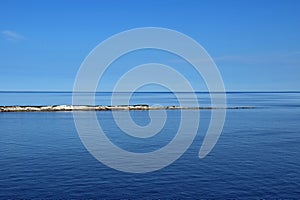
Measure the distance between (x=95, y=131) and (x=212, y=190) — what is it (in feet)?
134

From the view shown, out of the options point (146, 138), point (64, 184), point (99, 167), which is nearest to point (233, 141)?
point (146, 138)

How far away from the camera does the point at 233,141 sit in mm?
52375

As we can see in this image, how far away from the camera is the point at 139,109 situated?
126062mm

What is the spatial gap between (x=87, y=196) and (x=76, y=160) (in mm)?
12967

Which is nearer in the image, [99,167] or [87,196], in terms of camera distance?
[87,196]

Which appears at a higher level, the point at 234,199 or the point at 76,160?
the point at 76,160

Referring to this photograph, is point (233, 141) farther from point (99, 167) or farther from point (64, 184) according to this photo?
point (64, 184)

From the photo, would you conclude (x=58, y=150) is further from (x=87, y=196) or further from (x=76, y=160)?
(x=87, y=196)

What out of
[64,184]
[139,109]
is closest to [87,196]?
[64,184]

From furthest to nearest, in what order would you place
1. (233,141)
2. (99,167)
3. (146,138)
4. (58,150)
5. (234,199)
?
(146,138), (233,141), (58,150), (99,167), (234,199)

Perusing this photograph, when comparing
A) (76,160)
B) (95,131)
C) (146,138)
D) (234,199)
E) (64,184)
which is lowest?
(234,199)

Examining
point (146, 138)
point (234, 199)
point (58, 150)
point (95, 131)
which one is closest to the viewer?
point (234, 199)

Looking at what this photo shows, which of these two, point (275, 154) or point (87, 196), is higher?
point (275, 154)

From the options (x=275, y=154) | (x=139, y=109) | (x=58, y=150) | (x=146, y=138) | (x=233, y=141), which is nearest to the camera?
→ (x=275, y=154)
